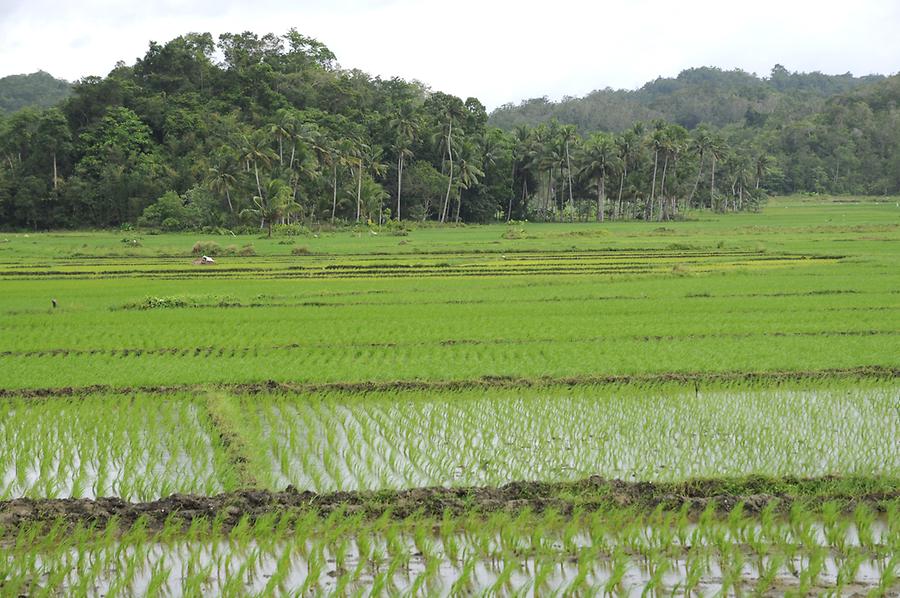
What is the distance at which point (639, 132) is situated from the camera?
64.4m

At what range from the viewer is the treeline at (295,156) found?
161ft

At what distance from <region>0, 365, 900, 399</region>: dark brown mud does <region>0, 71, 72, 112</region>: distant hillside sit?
89.7 m

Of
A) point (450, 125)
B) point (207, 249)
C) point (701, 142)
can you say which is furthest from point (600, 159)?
point (207, 249)

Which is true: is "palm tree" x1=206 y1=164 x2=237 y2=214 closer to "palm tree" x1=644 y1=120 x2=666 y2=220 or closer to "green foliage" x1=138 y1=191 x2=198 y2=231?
"green foliage" x1=138 y1=191 x2=198 y2=231

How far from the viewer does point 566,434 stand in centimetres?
764

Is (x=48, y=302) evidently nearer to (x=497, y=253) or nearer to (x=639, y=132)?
(x=497, y=253)

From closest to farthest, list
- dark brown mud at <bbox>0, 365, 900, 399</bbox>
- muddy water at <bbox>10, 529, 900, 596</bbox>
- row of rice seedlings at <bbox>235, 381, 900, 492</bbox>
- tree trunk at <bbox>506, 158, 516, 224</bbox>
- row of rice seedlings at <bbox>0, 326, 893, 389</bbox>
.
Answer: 1. muddy water at <bbox>10, 529, 900, 596</bbox>
2. row of rice seedlings at <bbox>235, 381, 900, 492</bbox>
3. dark brown mud at <bbox>0, 365, 900, 399</bbox>
4. row of rice seedlings at <bbox>0, 326, 893, 389</bbox>
5. tree trunk at <bbox>506, 158, 516, 224</bbox>

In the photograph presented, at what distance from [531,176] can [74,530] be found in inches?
2366

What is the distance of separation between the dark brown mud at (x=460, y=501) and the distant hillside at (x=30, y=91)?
93525 millimetres

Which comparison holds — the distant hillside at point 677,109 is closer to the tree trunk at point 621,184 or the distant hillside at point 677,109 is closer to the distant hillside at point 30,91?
the tree trunk at point 621,184

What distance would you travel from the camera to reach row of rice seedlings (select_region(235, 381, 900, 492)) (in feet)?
21.7

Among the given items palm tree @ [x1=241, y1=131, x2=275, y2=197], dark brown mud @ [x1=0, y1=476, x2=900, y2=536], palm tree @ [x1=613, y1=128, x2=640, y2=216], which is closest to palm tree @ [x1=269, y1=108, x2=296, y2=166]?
palm tree @ [x1=241, y1=131, x2=275, y2=197]

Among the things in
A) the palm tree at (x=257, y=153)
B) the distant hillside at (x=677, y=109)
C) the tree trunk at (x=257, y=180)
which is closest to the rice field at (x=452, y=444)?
the tree trunk at (x=257, y=180)

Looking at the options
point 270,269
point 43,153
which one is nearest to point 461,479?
Result: point 270,269
